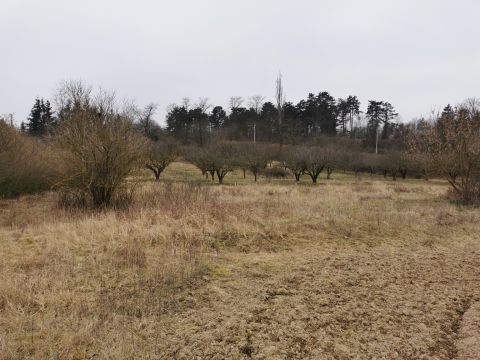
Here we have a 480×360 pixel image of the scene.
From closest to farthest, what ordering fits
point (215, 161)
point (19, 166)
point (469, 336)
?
point (469, 336) → point (19, 166) → point (215, 161)

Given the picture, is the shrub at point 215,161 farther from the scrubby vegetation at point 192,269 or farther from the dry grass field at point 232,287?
the dry grass field at point 232,287

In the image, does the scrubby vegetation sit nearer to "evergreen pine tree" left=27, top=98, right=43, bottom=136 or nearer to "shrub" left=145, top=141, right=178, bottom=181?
"shrub" left=145, top=141, right=178, bottom=181

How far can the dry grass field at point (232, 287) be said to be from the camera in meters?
3.63

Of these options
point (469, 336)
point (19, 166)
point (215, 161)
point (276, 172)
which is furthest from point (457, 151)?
point (276, 172)

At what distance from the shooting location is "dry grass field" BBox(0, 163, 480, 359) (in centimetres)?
363

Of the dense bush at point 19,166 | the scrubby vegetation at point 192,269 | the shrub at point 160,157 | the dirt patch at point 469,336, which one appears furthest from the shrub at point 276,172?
the dirt patch at point 469,336

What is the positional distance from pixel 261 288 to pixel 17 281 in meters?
3.15

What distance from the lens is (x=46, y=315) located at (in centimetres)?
402

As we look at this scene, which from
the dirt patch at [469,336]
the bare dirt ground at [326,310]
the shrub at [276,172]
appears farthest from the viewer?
the shrub at [276,172]

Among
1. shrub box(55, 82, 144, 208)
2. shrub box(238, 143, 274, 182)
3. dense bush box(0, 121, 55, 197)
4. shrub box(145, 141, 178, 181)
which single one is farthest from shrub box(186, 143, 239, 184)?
shrub box(55, 82, 144, 208)

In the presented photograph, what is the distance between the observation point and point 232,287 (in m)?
5.15

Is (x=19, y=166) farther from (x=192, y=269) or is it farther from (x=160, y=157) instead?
(x=160, y=157)

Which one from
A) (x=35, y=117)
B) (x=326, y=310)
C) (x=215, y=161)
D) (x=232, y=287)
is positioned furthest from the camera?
(x=35, y=117)

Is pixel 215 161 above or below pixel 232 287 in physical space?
above
